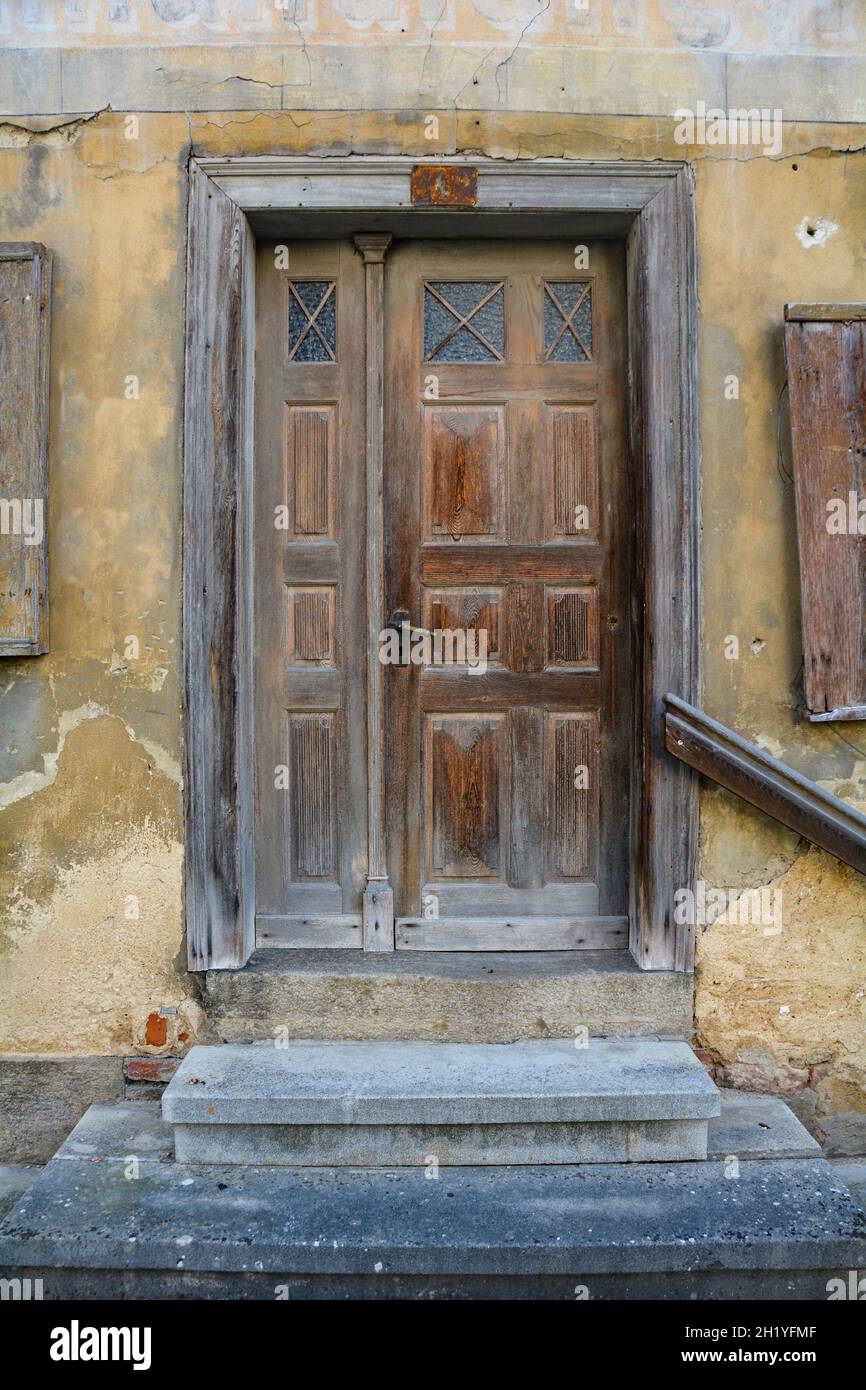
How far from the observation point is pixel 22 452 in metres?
3.25

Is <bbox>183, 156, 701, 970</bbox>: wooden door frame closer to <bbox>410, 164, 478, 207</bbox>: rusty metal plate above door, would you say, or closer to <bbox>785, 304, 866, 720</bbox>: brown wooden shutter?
<bbox>410, 164, 478, 207</bbox>: rusty metal plate above door

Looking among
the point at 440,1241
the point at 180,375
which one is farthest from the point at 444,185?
the point at 440,1241

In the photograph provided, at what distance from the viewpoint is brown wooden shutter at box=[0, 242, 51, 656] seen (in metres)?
3.25

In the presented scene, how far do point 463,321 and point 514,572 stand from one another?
90 cm

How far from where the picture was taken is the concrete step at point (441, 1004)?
3.37 meters

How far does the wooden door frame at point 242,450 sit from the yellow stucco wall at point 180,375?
2.6 inches

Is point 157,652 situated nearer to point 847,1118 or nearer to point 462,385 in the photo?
point 462,385

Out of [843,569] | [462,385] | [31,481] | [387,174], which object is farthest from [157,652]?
[843,569]

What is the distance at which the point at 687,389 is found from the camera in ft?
10.9

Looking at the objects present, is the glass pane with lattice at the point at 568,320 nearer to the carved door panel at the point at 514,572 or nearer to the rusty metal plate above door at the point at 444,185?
the carved door panel at the point at 514,572

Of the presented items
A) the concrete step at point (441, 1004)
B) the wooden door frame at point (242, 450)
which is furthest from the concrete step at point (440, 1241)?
the wooden door frame at point (242, 450)

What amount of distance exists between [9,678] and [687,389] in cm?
244

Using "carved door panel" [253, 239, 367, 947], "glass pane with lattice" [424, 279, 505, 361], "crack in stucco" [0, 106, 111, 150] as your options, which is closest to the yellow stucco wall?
"crack in stucco" [0, 106, 111, 150]

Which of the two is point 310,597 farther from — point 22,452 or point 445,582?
point 22,452
